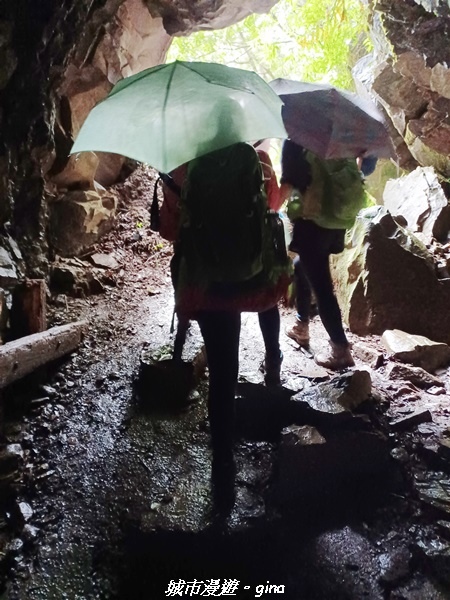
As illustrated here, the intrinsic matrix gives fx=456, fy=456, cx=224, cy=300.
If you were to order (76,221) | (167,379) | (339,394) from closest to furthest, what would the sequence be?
(339,394) < (167,379) < (76,221)

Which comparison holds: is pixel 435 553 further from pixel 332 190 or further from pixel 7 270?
pixel 7 270

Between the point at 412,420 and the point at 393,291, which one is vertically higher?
the point at 393,291

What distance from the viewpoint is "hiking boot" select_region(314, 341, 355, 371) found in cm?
387

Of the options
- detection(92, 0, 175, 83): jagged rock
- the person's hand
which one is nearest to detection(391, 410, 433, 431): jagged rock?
the person's hand

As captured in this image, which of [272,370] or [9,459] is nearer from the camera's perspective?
[9,459]

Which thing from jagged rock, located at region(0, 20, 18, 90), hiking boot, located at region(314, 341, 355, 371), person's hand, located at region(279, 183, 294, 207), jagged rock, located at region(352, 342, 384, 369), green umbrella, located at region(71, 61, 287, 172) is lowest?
jagged rock, located at region(352, 342, 384, 369)

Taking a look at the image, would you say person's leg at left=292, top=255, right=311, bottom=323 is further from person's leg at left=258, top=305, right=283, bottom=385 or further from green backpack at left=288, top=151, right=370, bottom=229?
person's leg at left=258, top=305, right=283, bottom=385

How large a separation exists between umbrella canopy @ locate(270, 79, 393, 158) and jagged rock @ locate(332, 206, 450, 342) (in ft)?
6.53

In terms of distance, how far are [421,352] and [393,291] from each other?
86cm

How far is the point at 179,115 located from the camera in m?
2.24

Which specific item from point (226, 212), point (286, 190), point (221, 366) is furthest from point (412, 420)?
point (226, 212)

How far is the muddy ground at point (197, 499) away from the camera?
259 centimetres

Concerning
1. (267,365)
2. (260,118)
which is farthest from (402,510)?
(260,118)

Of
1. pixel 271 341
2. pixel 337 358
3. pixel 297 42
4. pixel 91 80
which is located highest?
pixel 297 42
